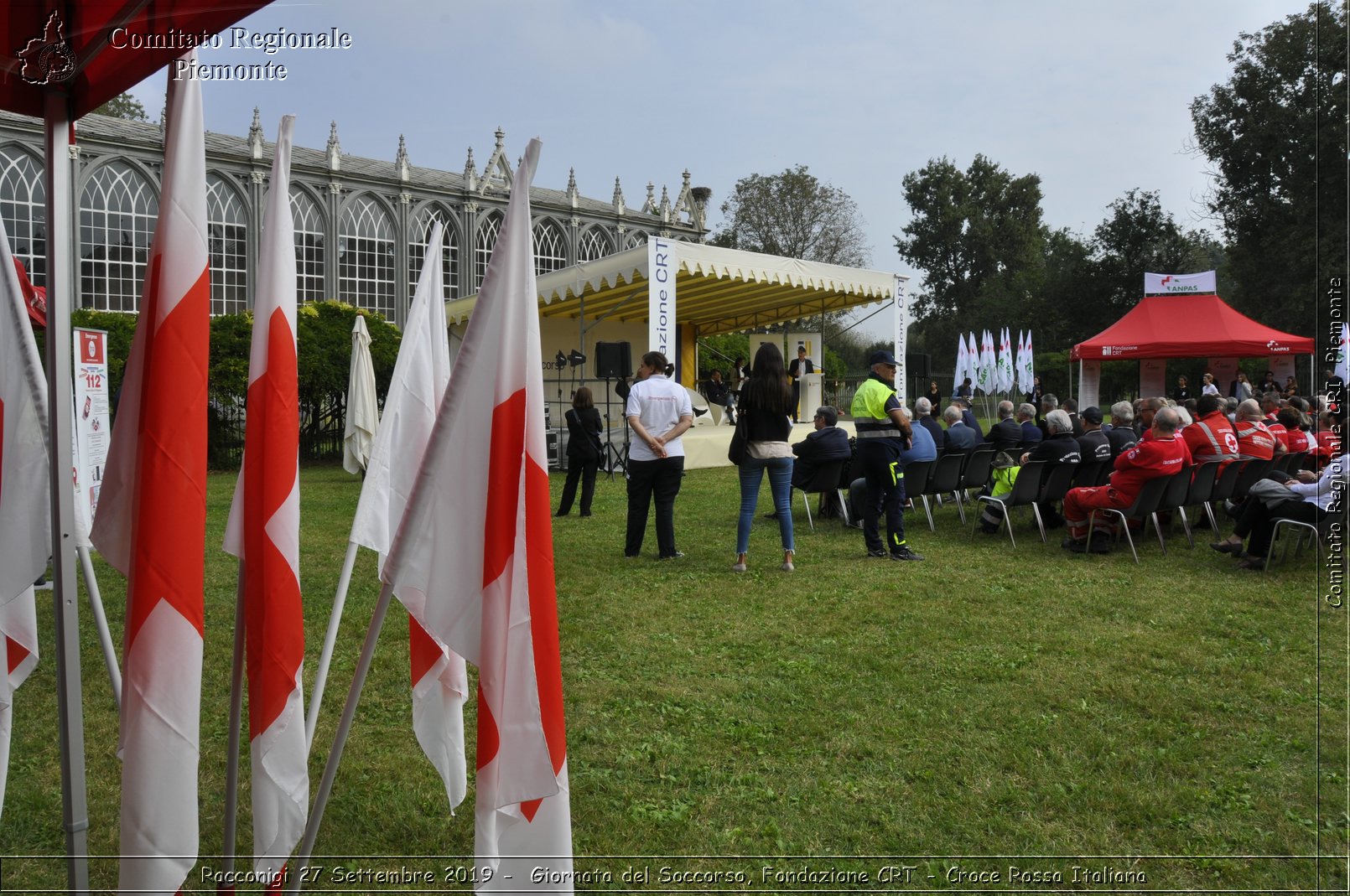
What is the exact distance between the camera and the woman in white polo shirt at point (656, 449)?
7617mm

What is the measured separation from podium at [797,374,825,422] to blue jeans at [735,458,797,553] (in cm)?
1486

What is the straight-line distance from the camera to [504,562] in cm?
199

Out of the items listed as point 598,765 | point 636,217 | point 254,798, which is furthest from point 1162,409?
point 636,217

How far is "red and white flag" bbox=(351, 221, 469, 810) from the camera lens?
9.21 feet

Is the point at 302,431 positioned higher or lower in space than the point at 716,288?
lower

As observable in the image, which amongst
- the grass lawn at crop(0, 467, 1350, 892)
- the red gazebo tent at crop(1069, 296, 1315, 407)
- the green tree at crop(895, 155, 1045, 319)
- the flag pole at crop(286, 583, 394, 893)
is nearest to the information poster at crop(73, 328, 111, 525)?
the grass lawn at crop(0, 467, 1350, 892)

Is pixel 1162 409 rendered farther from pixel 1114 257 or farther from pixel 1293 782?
pixel 1114 257

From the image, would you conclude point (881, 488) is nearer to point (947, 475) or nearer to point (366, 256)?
point (947, 475)

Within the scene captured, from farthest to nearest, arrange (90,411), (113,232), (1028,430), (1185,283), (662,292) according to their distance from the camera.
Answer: (113,232), (1185,283), (662,292), (1028,430), (90,411)

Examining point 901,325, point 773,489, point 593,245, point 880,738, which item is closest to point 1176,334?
point 901,325

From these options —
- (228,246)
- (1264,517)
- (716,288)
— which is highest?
(228,246)

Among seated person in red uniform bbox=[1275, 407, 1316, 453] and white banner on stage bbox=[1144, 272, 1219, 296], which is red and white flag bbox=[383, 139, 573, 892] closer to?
seated person in red uniform bbox=[1275, 407, 1316, 453]

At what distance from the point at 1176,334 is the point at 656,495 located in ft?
61.4

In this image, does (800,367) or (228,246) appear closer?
(800,367)
